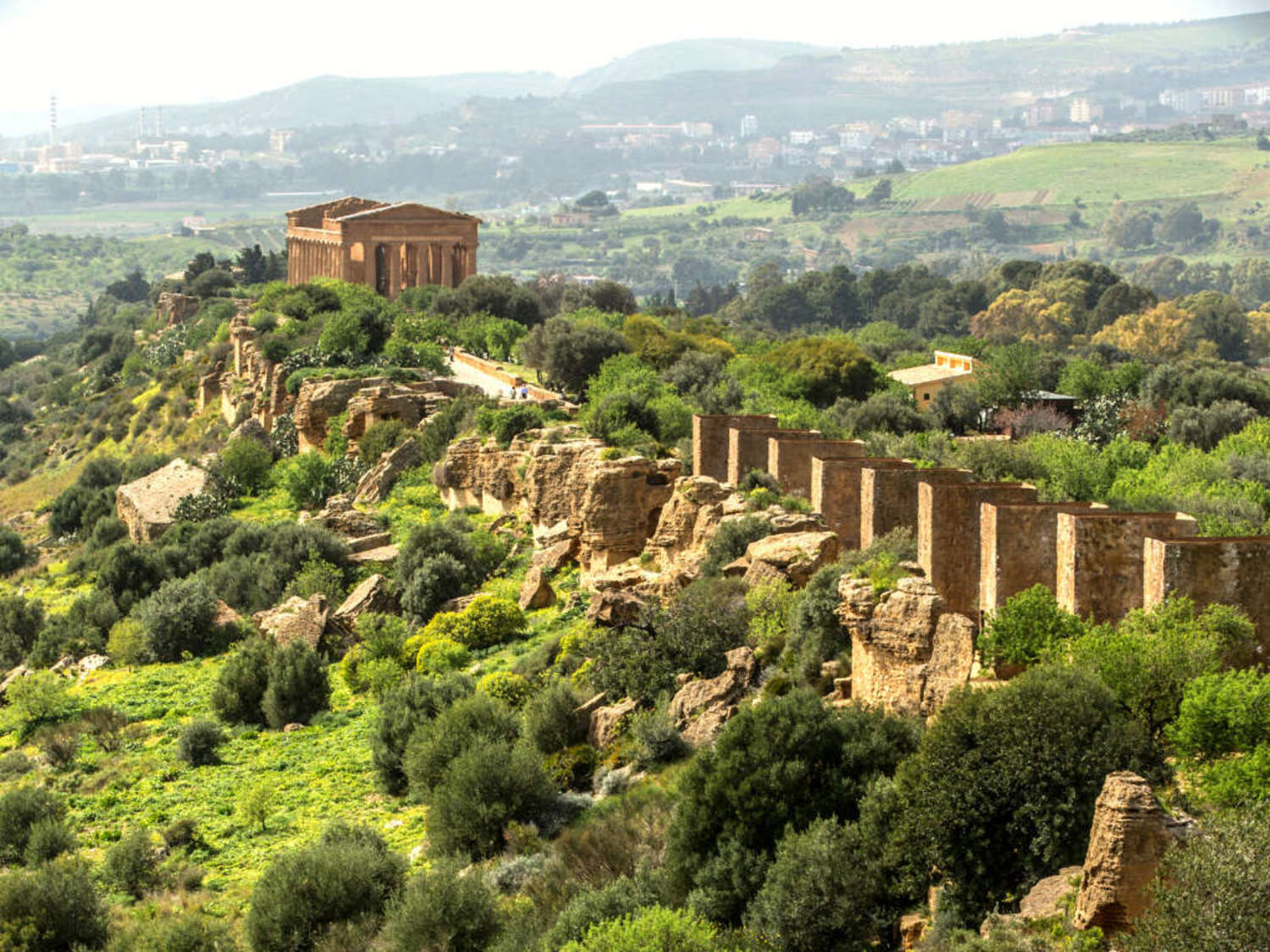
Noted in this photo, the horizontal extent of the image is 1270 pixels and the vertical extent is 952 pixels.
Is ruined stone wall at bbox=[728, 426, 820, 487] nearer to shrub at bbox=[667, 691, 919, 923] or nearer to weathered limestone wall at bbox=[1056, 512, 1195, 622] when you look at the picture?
weathered limestone wall at bbox=[1056, 512, 1195, 622]

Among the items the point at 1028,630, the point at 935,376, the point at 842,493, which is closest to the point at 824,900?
the point at 1028,630

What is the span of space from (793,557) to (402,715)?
6.63 m

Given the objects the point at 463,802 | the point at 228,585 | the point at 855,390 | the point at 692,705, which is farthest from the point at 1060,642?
the point at 855,390

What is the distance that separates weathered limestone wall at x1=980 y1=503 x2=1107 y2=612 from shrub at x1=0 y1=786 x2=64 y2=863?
14919 millimetres

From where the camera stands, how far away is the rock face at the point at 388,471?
4941 cm

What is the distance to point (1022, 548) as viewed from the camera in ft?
79.8

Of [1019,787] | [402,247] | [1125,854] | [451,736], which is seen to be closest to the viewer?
[1125,854]

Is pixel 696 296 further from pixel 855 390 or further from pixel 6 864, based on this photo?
pixel 6 864

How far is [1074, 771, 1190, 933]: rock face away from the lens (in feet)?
56.6

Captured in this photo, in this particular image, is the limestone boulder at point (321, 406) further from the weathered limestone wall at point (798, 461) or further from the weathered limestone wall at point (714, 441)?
the weathered limestone wall at point (798, 461)

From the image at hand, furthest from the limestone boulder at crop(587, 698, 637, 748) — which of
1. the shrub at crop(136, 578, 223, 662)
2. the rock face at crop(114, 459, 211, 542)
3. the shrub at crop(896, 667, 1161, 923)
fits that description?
the rock face at crop(114, 459, 211, 542)

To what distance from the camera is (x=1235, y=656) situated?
837 inches

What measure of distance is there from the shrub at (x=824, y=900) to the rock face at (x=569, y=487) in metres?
17.4

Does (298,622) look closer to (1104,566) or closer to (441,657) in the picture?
(441,657)
